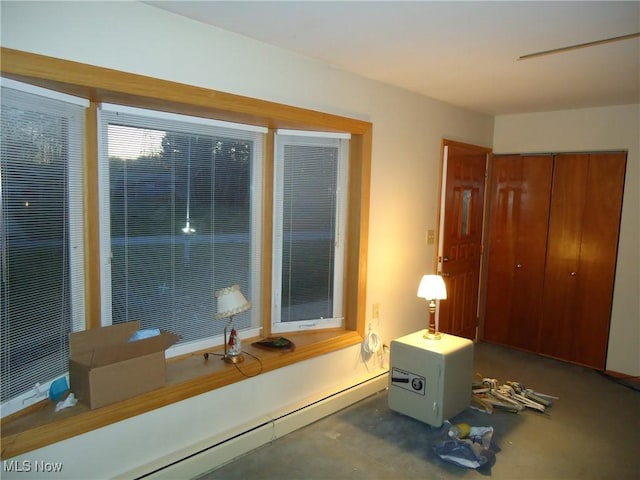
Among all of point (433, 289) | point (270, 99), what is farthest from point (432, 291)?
point (270, 99)

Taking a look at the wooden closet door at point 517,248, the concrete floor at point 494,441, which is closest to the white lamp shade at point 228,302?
the concrete floor at point 494,441

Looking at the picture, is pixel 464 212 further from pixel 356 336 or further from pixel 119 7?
pixel 119 7

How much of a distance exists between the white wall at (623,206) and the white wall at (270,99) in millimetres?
880

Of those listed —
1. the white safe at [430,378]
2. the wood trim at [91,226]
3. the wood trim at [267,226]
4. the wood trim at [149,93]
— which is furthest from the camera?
the wood trim at [267,226]

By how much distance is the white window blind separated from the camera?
8.13ft

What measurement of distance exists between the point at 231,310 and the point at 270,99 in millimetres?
1302

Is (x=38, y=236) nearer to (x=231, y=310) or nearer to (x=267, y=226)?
(x=231, y=310)

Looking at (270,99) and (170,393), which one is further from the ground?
(270,99)

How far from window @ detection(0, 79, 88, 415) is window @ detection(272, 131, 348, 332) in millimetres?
1347

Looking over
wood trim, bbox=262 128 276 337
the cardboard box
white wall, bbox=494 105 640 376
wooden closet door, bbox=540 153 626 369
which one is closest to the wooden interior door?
wooden closet door, bbox=540 153 626 369

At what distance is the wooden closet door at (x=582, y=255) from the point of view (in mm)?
4113

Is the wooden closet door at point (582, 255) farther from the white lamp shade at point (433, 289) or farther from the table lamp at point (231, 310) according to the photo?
the table lamp at point (231, 310)

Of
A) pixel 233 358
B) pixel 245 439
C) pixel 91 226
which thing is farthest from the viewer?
pixel 233 358

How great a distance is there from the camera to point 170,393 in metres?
2.41
